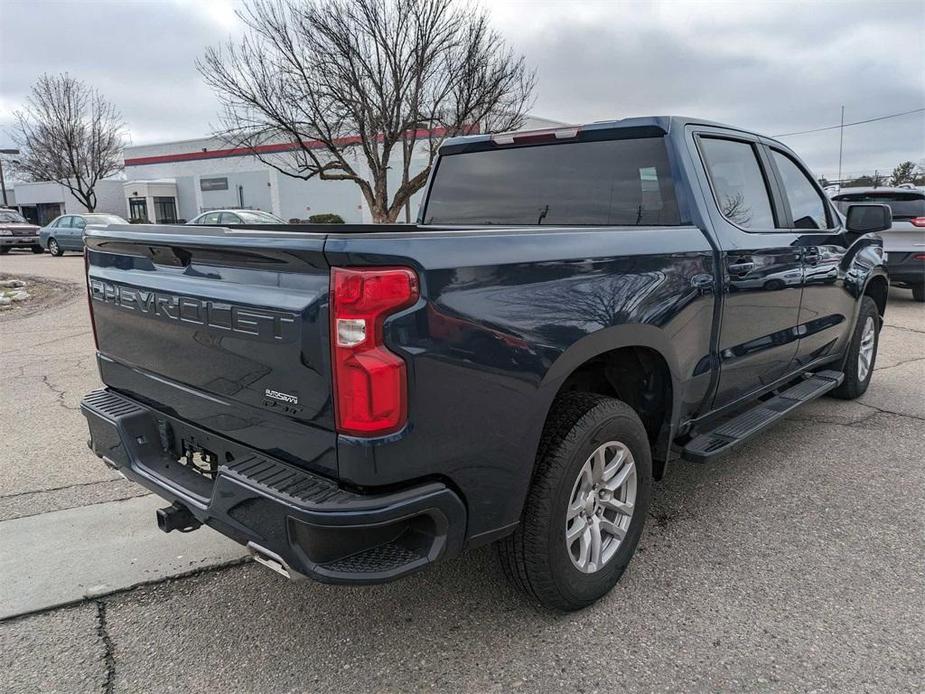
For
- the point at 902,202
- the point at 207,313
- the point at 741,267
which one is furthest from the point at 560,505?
the point at 902,202

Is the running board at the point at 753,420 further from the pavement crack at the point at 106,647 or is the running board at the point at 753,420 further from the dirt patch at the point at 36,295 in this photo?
the dirt patch at the point at 36,295

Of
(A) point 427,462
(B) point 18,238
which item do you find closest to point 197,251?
(A) point 427,462

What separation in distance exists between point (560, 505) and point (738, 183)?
2.24 meters

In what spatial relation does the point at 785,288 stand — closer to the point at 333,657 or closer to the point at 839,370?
the point at 839,370

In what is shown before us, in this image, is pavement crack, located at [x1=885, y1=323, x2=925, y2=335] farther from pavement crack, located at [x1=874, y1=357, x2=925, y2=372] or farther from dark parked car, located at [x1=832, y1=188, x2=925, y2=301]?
pavement crack, located at [x1=874, y1=357, x2=925, y2=372]

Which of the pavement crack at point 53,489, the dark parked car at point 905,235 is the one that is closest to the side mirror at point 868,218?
the pavement crack at point 53,489

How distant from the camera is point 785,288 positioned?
3.74m

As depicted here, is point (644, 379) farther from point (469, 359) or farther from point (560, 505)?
point (469, 359)

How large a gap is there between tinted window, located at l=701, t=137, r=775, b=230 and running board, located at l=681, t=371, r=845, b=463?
1060 millimetres

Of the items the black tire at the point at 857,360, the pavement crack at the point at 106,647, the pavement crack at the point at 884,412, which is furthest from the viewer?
the black tire at the point at 857,360

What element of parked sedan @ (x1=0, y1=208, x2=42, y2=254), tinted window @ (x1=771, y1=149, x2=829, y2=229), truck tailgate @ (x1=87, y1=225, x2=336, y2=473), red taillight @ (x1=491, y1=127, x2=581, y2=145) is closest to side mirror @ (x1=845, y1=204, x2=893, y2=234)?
tinted window @ (x1=771, y1=149, x2=829, y2=229)

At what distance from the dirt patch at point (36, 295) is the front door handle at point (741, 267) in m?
10.7

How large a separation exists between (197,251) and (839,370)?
490cm

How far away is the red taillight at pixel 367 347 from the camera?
1.85 metres
